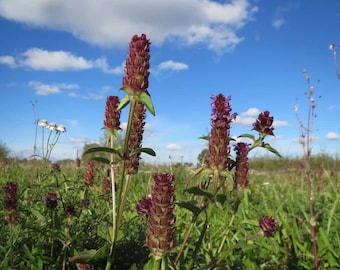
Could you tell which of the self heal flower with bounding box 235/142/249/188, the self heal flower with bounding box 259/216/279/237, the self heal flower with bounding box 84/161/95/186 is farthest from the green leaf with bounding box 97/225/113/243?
the self heal flower with bounding box 84/161/95/186

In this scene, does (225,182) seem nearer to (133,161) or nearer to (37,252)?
(133,161)

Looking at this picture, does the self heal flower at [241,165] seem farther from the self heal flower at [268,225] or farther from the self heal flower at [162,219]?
the self heal flower at [162,219]

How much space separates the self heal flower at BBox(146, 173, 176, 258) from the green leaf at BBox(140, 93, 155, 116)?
0.23m

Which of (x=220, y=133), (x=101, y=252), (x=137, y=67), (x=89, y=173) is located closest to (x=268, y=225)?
(x=220, y=133)

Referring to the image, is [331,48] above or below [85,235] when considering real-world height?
above

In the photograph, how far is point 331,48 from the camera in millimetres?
3596

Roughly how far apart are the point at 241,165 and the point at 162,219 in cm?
100

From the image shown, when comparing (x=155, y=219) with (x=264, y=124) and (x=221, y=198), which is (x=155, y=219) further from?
(x=264, y=124)

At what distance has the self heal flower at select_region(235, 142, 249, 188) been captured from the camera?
189 cm

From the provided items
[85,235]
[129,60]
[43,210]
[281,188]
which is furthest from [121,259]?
[281,188]

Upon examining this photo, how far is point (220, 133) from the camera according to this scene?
1.74 meters

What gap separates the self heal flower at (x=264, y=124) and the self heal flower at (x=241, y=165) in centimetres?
10

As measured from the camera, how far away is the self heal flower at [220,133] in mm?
1716

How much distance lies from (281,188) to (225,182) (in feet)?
14.3
